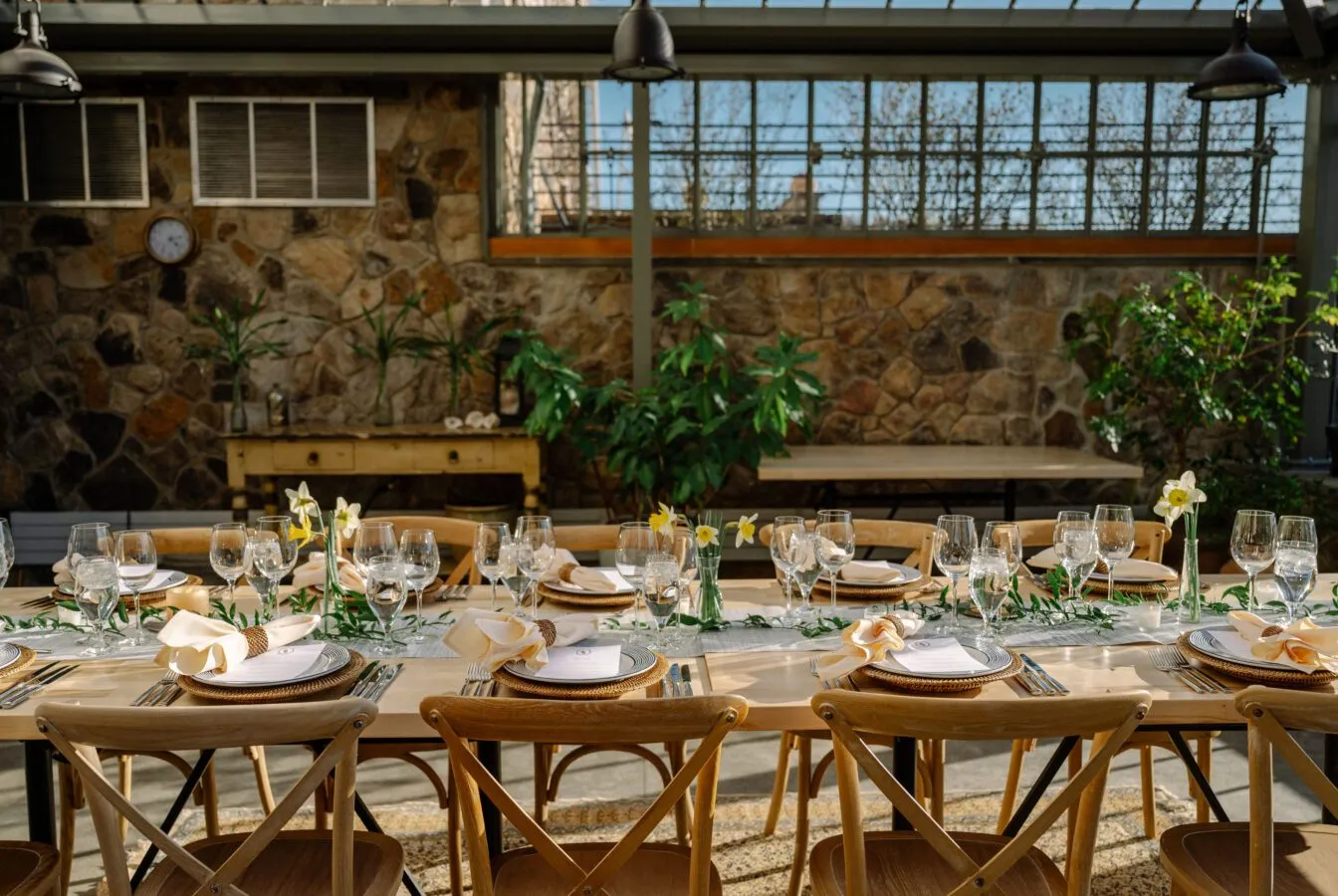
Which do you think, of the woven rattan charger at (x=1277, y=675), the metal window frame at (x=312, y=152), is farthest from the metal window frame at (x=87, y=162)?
the woven rattan charger at (x=1277, y=675)

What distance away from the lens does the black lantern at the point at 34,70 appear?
11.0 ft

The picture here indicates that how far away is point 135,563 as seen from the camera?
2.03 metres

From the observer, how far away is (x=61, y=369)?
5.98 metres

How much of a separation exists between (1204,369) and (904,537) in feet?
9.82

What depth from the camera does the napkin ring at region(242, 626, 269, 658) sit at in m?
1.82

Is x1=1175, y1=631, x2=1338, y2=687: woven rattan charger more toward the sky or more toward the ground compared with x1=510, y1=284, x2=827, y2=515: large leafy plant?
more toward the ground

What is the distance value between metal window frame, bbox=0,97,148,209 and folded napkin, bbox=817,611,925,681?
17.6 ft

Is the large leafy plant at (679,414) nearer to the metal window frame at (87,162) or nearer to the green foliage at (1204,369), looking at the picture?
the green foliage at (1204,369)

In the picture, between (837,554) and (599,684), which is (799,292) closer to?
(837,554)

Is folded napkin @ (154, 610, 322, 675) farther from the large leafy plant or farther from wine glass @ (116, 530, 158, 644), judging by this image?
the large leafy plant

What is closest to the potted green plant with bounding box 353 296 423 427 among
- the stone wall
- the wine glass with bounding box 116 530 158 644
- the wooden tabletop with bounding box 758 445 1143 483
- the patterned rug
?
the stone wall

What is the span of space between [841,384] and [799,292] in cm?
55

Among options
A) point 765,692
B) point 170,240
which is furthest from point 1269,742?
point 170,240

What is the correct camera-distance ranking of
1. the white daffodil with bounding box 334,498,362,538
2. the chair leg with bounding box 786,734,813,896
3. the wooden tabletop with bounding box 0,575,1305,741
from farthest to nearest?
the chair leg with bounding box 786,734,813,896, the white daffodil with bounding box 334,498,362,538, the wooden tabletop with bounding box 0,575,1305,741
